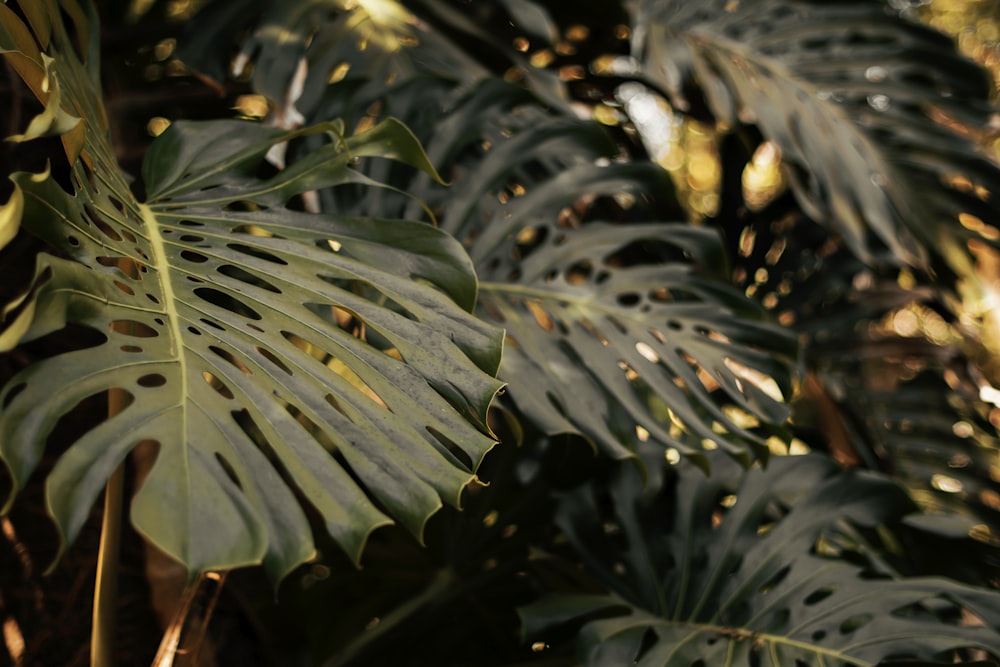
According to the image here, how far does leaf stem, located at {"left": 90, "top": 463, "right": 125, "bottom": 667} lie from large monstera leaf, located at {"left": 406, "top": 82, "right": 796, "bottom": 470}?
1.00 ft

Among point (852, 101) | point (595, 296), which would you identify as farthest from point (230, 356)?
point (852, 101)

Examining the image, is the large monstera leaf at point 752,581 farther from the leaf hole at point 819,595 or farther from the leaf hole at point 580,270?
the leaf hole at point 580,270

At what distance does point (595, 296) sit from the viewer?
Answer: 33.7 inches

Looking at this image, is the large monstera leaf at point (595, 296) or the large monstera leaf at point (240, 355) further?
the large monstera leaf at point (595, 296)

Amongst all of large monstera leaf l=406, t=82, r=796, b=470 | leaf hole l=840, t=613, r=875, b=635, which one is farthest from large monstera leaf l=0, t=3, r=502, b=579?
leaf hole l=840, t=613, r=875, b=635

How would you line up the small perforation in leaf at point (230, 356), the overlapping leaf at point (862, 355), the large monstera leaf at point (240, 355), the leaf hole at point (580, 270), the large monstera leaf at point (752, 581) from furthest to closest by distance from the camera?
the overlapping leaf at point (862, 355) → the leaf hole at point (580, 270) → the large monstera leaf at point (752, 581) → the small perforation in leaf at point (230, 356) → the large monstera leaf at point (240, 355)

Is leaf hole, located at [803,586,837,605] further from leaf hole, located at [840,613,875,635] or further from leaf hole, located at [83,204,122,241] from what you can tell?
leaf hole, located at [83,204,122,241]

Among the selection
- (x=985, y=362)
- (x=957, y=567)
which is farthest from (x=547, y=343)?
(x=985, y=362)

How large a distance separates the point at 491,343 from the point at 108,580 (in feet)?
0.91

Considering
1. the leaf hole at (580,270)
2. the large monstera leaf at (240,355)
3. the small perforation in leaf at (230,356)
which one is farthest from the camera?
the leaf hole at (580,270)

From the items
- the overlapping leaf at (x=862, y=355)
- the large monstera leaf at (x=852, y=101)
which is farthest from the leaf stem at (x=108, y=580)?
the overlapping leaf at (x=862, y=355)

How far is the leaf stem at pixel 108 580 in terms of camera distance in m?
0.55

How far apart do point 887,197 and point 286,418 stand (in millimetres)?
965

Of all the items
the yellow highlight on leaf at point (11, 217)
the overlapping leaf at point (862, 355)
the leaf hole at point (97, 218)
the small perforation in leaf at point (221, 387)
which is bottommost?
the overlapping leaf at point (862, 355)
